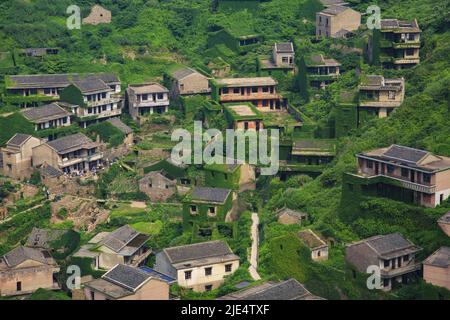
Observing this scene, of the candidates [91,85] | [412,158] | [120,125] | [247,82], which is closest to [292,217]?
[412,158]

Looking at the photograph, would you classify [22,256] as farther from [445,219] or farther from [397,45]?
[397,45]

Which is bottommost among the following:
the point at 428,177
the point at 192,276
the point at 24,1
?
the point at 192,276

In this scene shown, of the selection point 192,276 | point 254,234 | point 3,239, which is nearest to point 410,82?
point 254,234

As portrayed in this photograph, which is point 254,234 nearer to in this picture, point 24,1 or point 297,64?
point 297,64

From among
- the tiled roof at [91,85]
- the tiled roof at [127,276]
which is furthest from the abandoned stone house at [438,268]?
the tiled roof at [91,85]

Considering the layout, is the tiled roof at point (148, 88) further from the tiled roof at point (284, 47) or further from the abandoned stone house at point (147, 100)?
the tiled roof at point (284, 47)

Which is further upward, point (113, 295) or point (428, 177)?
point (428, 177)
